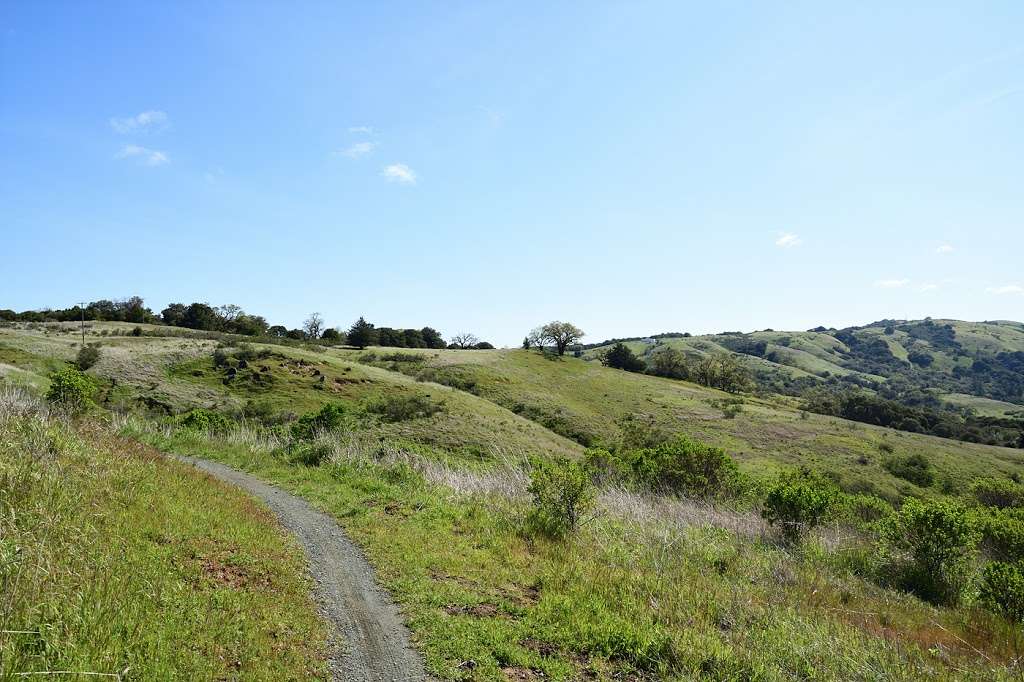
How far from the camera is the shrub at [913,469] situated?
4594 cm

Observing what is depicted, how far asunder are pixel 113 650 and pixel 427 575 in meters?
4.50

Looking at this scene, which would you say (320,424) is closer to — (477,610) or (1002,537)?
(477,610)

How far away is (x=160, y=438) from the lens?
21.4 metres

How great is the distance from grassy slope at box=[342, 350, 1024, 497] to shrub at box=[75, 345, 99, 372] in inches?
1214

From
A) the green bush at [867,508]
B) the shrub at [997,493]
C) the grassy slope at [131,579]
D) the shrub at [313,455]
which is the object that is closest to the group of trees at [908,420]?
the shrub at [997,493]

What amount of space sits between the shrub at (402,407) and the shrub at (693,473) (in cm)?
2354

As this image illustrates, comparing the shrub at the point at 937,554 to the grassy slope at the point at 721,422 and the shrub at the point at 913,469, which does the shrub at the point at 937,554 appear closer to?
the grassy slope at the point at 721,422

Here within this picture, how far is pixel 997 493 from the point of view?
32.6m

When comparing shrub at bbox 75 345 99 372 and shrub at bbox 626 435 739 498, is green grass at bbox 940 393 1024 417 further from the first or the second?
shrub at bbox 75 345 99 372

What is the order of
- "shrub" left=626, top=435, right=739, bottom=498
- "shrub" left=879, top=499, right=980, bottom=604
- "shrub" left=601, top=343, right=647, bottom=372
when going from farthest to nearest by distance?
"shrub" left=601, top=343, right=647, bottom=372 → "shrub" left=626, top=435, right=739, bottom=498 → "shrub" left=879, top=499, right=980, bottom=604

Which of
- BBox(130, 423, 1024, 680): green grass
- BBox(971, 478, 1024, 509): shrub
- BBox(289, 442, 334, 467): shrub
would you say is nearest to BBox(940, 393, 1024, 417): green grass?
BBox(971, 478, 1024, 509): shrub

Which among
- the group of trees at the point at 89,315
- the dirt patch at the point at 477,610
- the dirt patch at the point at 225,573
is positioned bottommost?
the dirt patch at the point at 477,610

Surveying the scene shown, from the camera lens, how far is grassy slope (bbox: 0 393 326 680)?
4277mm

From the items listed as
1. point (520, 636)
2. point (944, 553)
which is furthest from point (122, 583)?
point (944, 553)
